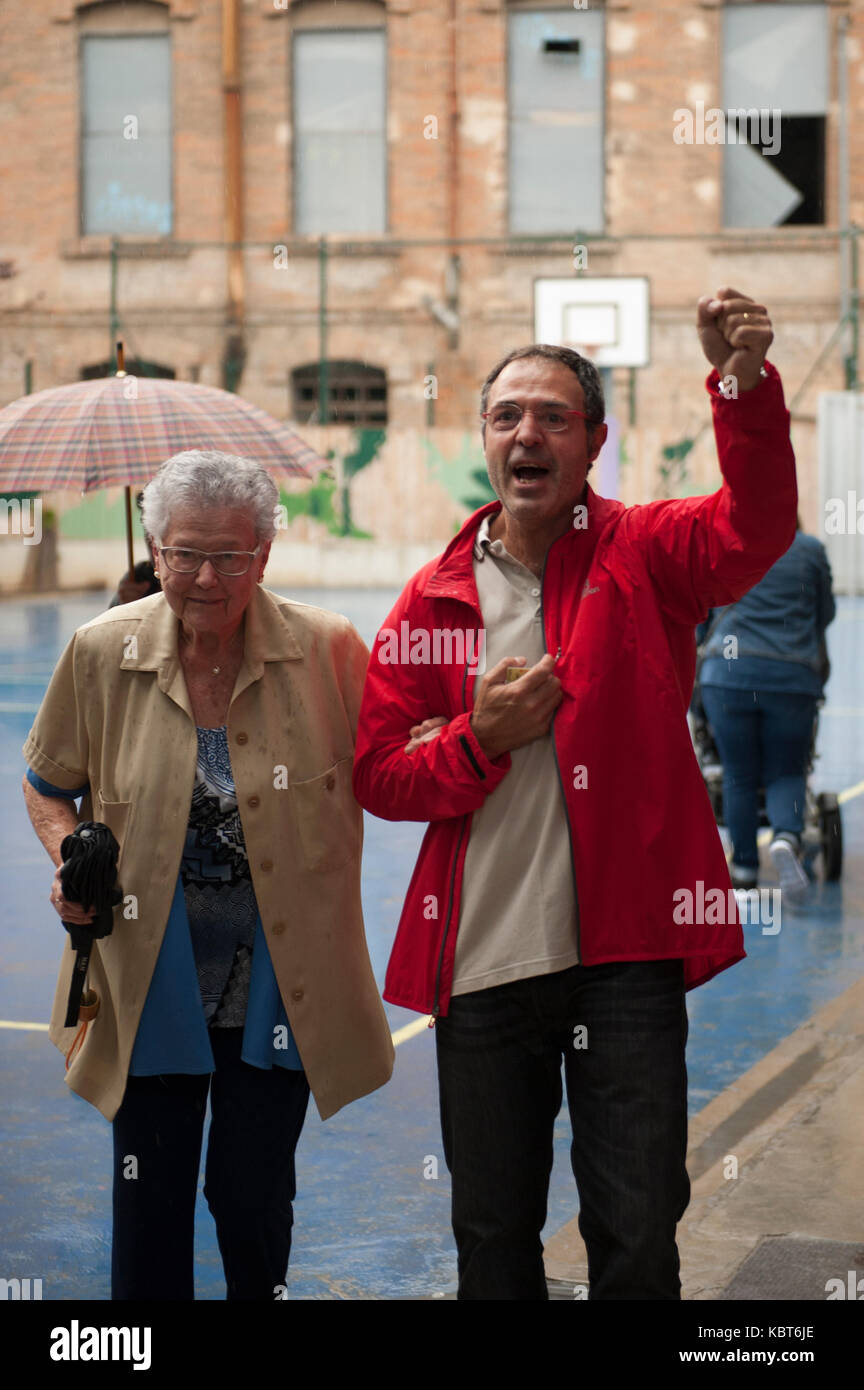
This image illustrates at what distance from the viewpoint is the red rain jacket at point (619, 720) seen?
9.53 ft

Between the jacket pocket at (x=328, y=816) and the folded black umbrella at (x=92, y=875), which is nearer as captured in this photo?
the folded black umbrella at (x=92, y=875)

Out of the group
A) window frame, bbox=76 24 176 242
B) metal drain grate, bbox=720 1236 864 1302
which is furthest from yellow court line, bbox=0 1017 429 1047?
window frame, bbox=76 24 176 242

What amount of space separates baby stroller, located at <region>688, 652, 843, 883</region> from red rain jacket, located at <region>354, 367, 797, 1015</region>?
5671 millimetres

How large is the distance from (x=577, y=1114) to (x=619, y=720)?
675mm

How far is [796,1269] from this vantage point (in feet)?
13.8

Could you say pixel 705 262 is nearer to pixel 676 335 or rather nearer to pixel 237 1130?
pixel 676 335

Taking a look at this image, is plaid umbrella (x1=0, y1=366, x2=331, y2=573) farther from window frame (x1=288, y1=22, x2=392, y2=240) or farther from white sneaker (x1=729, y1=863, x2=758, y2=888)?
window frame (x1=288, y1=22, x2=392, y2=240)

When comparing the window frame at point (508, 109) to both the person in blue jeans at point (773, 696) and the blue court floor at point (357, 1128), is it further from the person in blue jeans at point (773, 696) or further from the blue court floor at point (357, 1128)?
the person in blue jeans at point (773, 696)

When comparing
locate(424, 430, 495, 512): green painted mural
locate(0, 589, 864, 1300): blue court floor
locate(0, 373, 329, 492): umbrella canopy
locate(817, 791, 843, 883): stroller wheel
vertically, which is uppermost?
Answer: locate(424, 430, 495, 512): green painted mural

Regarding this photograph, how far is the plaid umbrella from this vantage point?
209 inches

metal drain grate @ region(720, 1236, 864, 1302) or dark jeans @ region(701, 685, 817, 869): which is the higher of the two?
dark jeans @ region(701, 685, 817, 869)

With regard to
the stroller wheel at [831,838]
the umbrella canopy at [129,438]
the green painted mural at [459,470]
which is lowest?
the stroller wheel at [831,838]

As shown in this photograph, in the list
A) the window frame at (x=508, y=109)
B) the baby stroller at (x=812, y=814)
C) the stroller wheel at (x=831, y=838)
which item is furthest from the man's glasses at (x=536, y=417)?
the window frame at (x=508, y=109)

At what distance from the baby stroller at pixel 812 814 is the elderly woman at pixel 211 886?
551 centimetres
